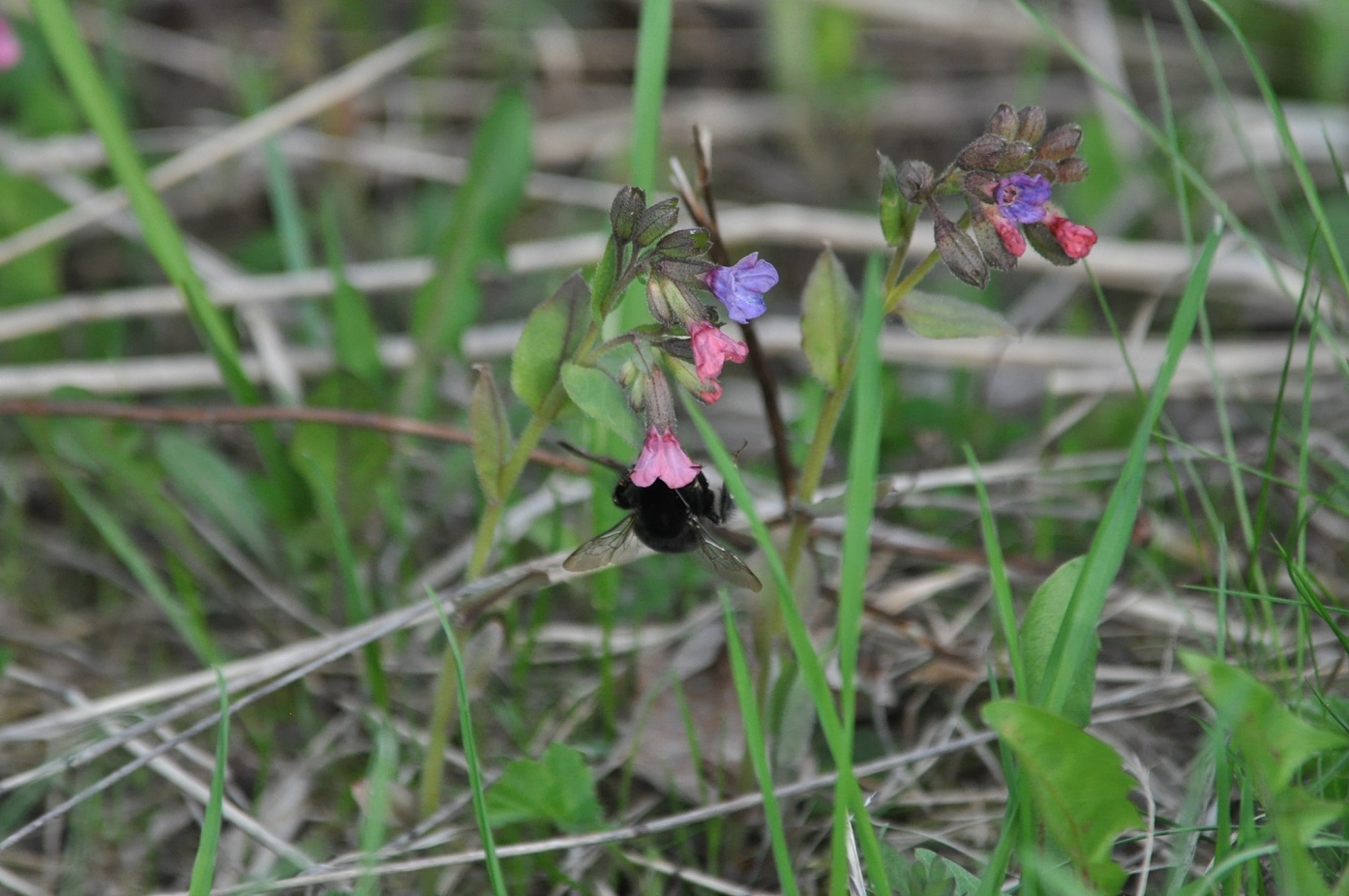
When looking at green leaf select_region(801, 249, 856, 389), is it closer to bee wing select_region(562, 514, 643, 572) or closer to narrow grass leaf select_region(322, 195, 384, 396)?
bee wing select_region(562, 514, 643, 572)

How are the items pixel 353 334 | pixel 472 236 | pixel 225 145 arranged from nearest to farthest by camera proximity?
1. pixel 353 334
2. pixel 472 236
3. pixel 225 145

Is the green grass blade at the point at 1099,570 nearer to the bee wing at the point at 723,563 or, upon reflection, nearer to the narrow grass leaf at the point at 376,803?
the bee wing at the point at 723,563

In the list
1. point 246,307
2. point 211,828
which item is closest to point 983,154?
point 211,828

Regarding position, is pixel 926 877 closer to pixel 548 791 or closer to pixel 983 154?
pixel 548 791

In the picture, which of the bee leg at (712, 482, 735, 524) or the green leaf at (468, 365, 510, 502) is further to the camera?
the bee leg at (712, 482, 735, 524)

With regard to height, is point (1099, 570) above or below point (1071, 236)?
below

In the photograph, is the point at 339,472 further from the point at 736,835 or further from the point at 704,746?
the point at 736,835

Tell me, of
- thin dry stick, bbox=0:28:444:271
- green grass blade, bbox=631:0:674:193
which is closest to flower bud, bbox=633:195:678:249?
green grass blade, bbox=631:0:674:193
